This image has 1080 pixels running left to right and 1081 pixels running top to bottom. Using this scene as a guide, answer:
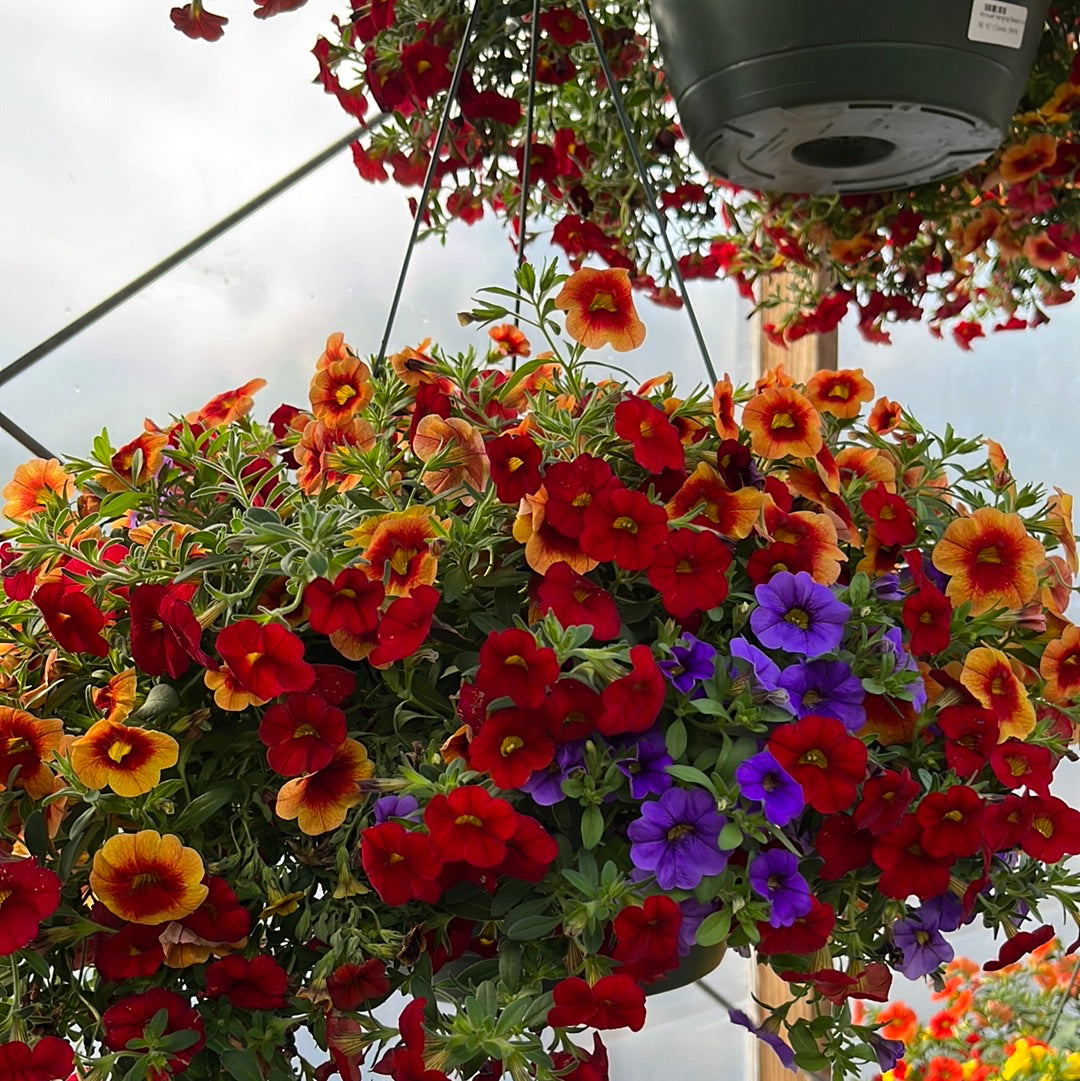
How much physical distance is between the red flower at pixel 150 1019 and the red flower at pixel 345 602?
0.55 feet

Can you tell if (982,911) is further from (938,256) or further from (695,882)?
(938,256)

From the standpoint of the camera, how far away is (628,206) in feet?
3.77

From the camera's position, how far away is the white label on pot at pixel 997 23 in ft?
2.83

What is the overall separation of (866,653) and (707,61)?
0.53m

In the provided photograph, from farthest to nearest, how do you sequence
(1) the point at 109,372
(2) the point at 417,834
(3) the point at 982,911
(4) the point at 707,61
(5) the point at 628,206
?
(1) the point at 109,372
(5) the point at 628,206
(4) the point at 707,61
(3) the point at 982,911
(2) the point at 417,834

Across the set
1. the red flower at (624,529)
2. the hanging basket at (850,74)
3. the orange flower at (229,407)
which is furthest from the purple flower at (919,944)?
the hanging basket at (850,74)

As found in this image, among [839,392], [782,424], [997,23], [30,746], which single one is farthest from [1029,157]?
[30,746]

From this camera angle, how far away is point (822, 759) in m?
0.51

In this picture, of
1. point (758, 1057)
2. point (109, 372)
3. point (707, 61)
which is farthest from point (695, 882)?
point (758, 1057)

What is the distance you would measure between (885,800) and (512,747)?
0.17 metres

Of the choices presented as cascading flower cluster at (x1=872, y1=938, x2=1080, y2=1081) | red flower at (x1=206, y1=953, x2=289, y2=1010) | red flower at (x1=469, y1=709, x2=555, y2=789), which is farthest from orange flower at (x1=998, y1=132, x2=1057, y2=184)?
cascading flower cluster at (x1=872, y1=938, x2=1080, y2=1081)

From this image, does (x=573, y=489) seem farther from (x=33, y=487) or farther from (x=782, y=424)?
(x=33, y=487)

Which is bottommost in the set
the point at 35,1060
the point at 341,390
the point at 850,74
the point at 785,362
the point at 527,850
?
the point at 35,1060

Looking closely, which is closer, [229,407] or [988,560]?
[988,560]
